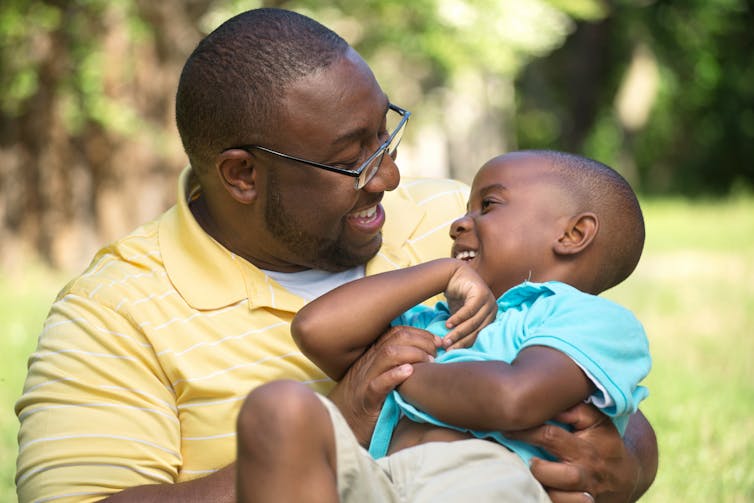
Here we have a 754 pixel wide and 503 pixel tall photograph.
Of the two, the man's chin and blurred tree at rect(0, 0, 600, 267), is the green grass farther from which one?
the man's chin

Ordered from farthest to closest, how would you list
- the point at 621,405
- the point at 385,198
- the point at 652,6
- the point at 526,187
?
the point at 652,6
the point at 385,198
the point at 526,187
the point at 621,405

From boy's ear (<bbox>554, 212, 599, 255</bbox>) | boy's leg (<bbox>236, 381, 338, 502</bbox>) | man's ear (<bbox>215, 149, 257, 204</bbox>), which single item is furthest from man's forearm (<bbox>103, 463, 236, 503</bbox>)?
boy's ear (<bbox>554, 212, 599, 255</bbox>)

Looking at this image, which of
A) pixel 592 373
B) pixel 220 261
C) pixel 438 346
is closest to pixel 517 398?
pixel 592 373

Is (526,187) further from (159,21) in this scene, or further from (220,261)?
(159,21)

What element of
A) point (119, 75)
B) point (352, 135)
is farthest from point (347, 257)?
point (119, 75)

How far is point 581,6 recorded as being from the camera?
10672 millimetres

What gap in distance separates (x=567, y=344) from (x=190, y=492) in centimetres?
105

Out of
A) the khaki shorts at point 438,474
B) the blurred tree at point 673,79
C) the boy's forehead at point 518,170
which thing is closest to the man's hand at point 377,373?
the khaki shorts at point 438,474

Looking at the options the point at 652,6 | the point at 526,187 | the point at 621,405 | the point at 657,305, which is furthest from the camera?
the point at 652,6

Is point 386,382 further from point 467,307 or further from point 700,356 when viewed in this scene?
point 700,356

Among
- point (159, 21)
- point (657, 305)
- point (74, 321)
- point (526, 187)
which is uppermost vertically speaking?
point (526, 187)

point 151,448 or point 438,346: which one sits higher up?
point 438,346

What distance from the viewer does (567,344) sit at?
7.87 feet

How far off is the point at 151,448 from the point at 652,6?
20.1 metres
